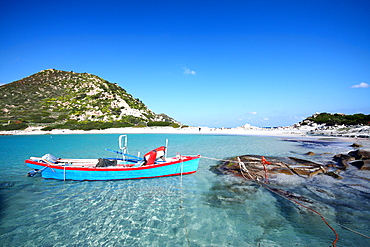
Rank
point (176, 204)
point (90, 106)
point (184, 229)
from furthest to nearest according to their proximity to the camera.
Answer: point (90, 106) → point (176, 204) → point (184, 229)

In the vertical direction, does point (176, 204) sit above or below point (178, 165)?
below

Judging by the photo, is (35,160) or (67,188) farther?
(35,160)

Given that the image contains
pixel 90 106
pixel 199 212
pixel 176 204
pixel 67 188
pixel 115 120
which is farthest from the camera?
pixel 90 106

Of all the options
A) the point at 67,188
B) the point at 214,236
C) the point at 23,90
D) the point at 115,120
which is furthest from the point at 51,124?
the point at 214,236

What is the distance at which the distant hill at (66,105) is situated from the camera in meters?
74.7

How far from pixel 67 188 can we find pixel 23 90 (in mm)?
128419

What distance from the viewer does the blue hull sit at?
13.8 metres

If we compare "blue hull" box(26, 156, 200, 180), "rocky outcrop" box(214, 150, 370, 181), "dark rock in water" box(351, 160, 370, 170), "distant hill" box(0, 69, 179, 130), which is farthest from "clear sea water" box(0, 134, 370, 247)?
"distant hill" box(0, 69, 179, 130)

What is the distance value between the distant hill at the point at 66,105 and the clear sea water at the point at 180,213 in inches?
2592

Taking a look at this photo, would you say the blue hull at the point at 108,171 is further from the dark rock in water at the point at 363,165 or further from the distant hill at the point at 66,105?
the distant hill at the point at 66,105

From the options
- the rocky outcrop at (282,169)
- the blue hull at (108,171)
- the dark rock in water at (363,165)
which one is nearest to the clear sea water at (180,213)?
the blue hull at (108,171)

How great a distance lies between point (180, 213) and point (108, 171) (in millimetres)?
7142

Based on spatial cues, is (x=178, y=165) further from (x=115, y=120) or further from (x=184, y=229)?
(x=115, y=120)

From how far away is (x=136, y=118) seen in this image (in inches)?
3472
